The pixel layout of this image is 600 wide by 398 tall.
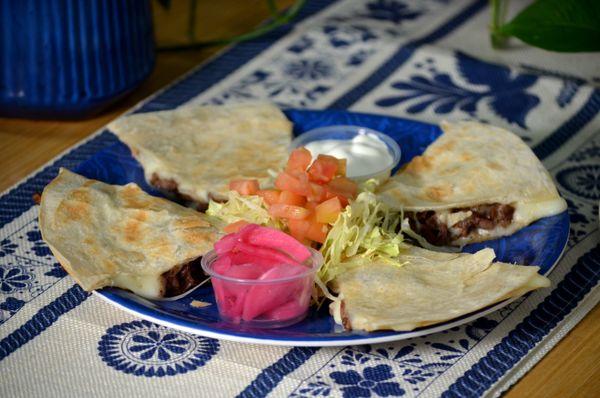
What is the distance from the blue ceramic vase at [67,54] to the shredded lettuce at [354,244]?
1644mm

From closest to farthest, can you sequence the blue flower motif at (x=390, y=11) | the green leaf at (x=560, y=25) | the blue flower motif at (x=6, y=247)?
the blue flower motif at (x=6, y=247)
the green leaf at (x=560, y=25)
the blue flower motif at (x=390, y=11)

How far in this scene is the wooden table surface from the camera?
3121mm

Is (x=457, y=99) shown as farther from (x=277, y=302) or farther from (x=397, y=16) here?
(x=277, y=302)

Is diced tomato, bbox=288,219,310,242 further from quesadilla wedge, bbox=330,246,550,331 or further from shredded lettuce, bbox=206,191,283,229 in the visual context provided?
quesadilla wedge, bbox=330,246,550,331

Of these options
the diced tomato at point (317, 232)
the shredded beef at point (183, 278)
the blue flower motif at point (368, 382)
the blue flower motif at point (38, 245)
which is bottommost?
the blue flower motif at point (38, 245)

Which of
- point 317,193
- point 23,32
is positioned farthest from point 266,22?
point 317,193

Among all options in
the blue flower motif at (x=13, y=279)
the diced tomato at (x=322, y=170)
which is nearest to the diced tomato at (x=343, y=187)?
the diced tomato at (x=322, y=170)

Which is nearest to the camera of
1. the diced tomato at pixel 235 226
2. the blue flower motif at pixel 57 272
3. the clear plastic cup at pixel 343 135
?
the diced tomato at pixel 235 226

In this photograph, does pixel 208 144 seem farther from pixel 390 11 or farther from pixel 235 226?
pixel 390 11

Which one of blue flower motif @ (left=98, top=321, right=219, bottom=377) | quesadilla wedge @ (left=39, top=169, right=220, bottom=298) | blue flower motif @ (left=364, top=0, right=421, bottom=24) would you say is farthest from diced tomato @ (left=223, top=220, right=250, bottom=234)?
blue flower motif @ (left=364, top=0, right=421, bottom=24)

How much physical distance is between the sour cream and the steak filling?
29cm

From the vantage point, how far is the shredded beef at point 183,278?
3354 mm

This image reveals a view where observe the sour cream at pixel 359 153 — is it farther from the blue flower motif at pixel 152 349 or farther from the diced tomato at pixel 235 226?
the blue flower motif at pixel 152 349

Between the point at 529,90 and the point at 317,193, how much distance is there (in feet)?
6.54
